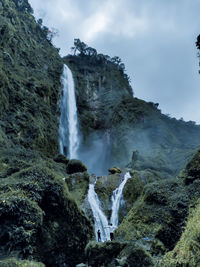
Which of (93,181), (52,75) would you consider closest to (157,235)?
(93,181)

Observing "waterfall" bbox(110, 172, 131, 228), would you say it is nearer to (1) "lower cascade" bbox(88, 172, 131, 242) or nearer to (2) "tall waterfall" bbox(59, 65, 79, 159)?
(1) "lower cascade" bbox(88, 172, 131, 242)

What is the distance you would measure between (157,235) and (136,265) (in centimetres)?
237

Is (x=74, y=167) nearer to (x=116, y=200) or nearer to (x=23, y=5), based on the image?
(x=116, y=200)

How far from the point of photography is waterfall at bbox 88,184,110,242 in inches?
567

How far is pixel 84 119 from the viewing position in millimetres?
44500

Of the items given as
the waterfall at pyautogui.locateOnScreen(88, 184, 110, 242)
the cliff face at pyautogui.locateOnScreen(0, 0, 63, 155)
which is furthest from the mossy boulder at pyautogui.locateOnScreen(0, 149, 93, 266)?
the cliff face at pyautogui.locateOnScreen(0, 0, 63, 155)

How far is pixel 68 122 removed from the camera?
1444 inches

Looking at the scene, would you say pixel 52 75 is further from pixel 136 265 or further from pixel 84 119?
pixel 136 265

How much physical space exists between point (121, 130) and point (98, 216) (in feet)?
93.1

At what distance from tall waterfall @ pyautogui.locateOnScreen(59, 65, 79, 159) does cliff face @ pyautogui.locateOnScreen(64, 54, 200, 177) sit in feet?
12.3

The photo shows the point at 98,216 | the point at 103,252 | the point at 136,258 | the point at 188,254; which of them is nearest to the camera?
the point at 188,254

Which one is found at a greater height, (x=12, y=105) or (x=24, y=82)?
(x=24, y=82)

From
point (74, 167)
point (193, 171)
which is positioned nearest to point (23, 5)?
point (74, 167)

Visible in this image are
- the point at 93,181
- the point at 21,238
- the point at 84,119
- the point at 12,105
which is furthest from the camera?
the point at 84,119
